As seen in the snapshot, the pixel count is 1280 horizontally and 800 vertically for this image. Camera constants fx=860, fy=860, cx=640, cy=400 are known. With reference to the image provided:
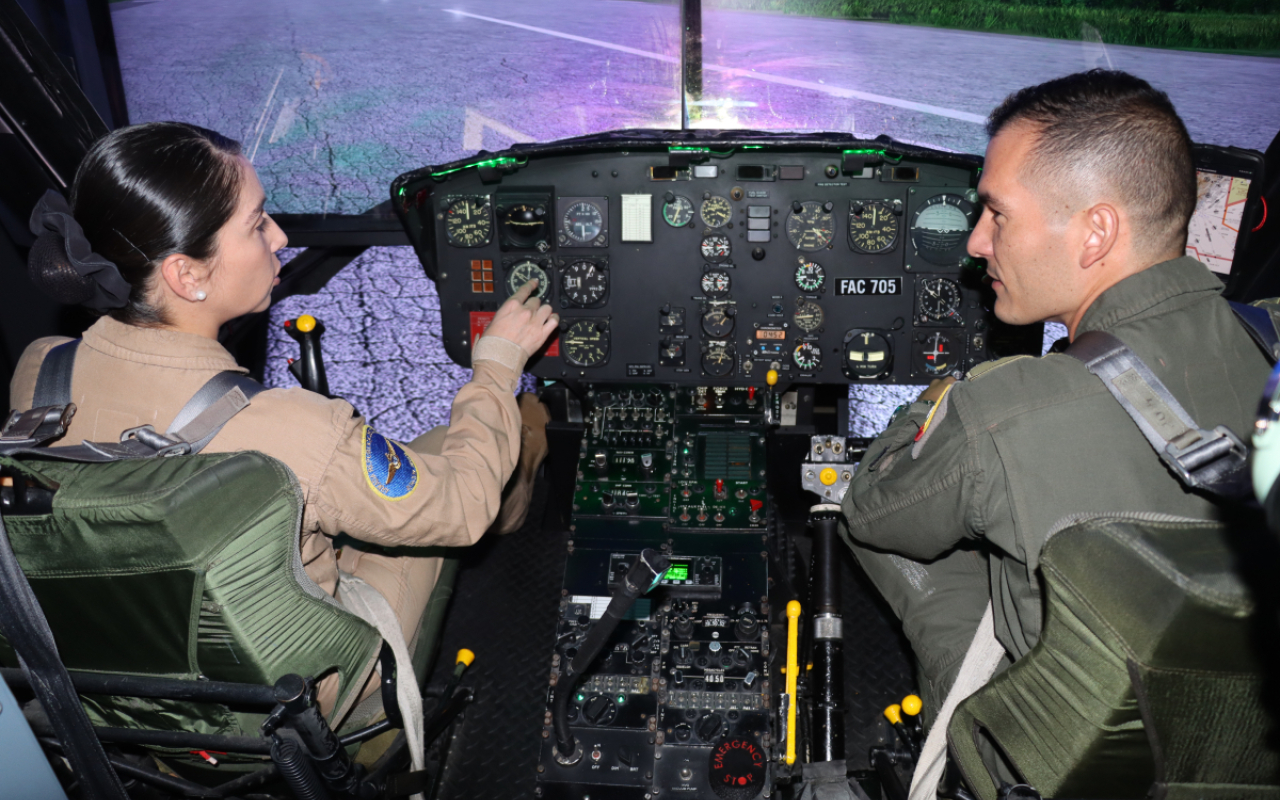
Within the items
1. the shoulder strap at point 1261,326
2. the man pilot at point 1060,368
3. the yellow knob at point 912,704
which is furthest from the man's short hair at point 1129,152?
the yellow knob at point 912,704

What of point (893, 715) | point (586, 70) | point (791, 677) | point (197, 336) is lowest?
point (791, 677)

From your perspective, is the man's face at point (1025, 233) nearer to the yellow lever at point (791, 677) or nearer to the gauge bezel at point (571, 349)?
the yellow lever at point (791, 677)

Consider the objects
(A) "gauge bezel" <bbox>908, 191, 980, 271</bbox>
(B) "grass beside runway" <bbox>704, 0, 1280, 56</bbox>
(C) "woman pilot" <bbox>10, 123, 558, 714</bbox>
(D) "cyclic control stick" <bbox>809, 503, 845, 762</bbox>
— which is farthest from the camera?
(B) "grass beside runway" <bbox>704, 0, 1280, 56</bbox>

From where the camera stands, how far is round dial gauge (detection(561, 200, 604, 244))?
2830 mm

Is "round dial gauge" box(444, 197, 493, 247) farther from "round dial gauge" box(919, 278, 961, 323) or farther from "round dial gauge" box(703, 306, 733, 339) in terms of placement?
"round dial gauge" box(919, 278, 961, 323)

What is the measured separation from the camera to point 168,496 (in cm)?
118

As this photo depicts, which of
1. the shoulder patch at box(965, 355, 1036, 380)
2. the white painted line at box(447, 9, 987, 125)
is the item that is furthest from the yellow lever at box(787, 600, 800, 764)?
the white painted line at box(447, 9, 987, 125)

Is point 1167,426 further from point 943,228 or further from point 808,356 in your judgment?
point 808,356

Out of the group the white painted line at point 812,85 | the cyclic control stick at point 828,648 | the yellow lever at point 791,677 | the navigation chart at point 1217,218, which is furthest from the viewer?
the white painted line at point 812,85

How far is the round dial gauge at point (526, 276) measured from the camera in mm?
2910

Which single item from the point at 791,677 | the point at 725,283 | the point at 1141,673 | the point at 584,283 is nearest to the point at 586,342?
the point at 584,283

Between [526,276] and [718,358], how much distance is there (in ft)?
2.36

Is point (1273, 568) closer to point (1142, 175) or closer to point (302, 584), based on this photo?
point (1142, 175)

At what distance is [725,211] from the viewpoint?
9.26 ft
